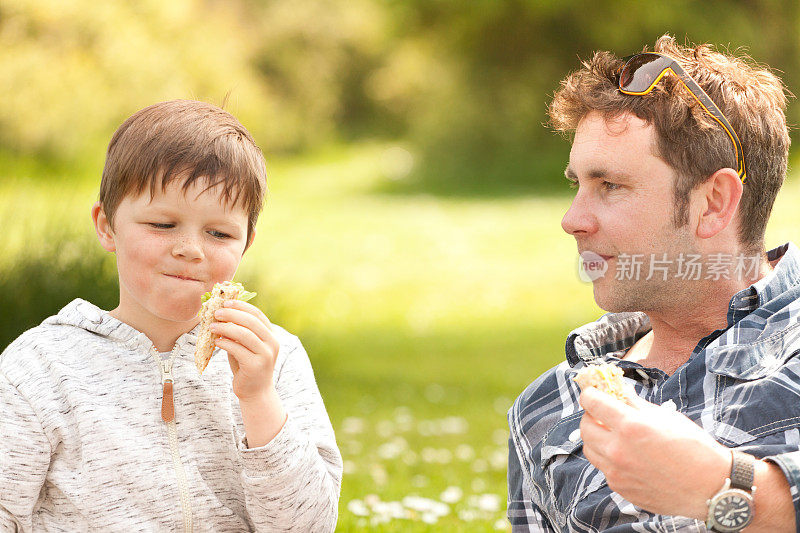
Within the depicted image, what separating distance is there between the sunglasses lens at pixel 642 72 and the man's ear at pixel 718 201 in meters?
0.31

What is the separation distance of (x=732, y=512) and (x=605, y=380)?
359 mm

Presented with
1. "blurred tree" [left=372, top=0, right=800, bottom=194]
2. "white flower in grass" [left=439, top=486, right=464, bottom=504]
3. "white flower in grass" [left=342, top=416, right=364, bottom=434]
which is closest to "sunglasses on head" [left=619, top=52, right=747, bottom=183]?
"white flower in grass" [left=439, top=486, right=464, bottom=504]

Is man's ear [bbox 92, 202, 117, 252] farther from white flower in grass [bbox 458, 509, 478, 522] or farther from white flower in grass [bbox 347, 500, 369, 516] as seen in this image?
white flower in grass [bbox 458, 509, 478, 522]

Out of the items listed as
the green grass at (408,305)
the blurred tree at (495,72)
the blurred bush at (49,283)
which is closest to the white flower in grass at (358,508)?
the green grass at (408,305)

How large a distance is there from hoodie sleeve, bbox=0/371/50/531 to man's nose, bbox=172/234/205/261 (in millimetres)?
541

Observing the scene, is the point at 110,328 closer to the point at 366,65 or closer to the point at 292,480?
the point at 292,480

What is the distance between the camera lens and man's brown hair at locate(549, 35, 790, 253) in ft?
8.28

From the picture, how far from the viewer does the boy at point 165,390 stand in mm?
2379

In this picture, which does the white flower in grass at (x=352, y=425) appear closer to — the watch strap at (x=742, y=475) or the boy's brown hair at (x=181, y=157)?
the boy's brown hair at (x=181, y=157)

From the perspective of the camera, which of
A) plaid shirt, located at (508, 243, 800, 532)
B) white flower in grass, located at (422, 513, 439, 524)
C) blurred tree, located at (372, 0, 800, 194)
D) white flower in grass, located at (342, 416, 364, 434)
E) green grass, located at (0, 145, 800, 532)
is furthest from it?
blurred tree, located at (372, 0, 800, 194)

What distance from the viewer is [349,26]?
3073 centimetres

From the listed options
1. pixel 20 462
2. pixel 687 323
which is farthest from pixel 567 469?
pixel 20 462

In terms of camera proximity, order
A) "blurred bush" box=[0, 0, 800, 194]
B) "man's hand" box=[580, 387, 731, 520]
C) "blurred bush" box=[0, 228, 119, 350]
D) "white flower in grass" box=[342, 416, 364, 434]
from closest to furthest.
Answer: "man's hand" box=[580, 387, 731, 520] < "blurred bush" box=[0, 228, 119, 350] < "white flower in grass" box=[342, 416, 364, 434] < "blurred bush" box=[0, 0, 800, 194]

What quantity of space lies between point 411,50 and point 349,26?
2122mm
